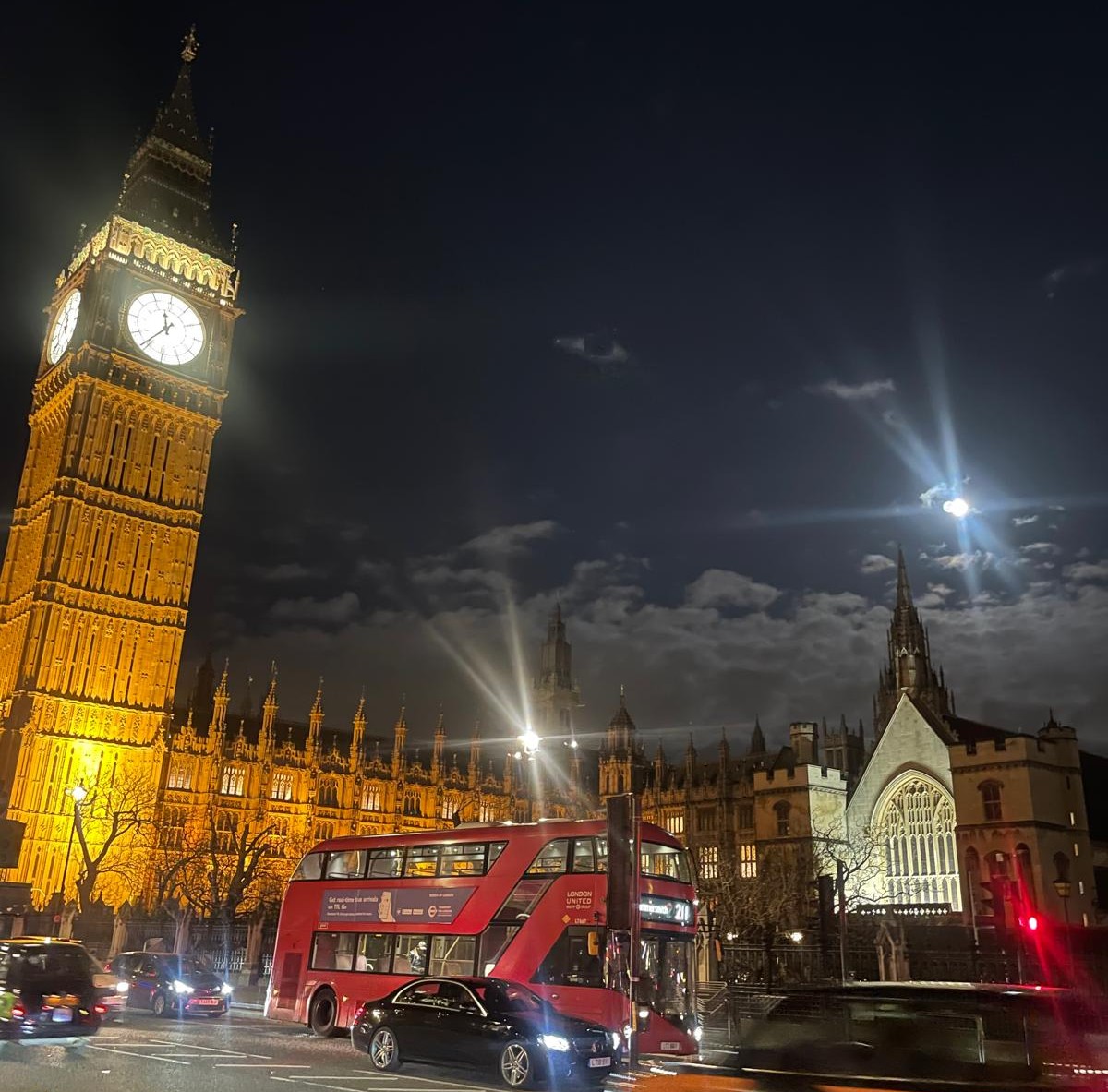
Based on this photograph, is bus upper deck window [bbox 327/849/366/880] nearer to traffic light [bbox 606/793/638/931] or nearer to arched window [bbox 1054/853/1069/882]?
traffic light [bbox 606/793/638/931]

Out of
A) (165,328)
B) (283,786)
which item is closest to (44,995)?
(283,786)

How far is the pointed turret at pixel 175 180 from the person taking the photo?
253 feet

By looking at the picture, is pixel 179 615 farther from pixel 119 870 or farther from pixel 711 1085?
pixel 711 1085

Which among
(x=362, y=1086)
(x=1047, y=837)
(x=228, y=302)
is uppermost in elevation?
(x=228, y=302)

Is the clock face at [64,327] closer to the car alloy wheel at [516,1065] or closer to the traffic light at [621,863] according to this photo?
the traffic light at [621,863]

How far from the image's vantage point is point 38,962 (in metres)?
16.0

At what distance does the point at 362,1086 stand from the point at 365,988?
692 centimetres

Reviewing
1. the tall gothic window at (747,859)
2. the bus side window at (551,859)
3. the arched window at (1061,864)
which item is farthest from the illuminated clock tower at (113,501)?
the arched window at (1061,864)

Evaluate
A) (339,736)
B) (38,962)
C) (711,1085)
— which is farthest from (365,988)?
(339,736)

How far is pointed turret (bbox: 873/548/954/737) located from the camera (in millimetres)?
65750

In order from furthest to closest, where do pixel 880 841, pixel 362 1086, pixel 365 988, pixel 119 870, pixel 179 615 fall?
pixel 179 615 → pixel 119 870 → pixel 880 841 → pixel 365 988 → pixel 362 1086

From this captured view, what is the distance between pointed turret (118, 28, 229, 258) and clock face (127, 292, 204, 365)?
6182mm

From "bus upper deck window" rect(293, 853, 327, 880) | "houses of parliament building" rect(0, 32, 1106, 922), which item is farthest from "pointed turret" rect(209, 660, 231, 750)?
"bus upper deck window" rect(293, 853, 327, 880)

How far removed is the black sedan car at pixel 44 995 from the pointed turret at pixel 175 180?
69870mm
